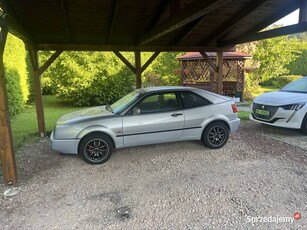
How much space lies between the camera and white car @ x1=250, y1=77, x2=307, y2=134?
6.29 meters

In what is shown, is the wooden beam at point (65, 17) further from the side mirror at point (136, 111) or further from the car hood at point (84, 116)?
the side mirror at point (136, 111)

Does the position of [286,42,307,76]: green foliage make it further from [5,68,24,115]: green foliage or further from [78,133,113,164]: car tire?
[78,133,113,164]: car tire

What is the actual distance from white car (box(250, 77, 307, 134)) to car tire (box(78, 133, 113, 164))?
4596mm

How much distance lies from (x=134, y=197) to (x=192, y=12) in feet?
9.69

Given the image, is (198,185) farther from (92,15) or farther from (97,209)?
(92,15)

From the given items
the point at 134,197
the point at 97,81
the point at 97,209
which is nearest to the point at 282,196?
the point at 134,197

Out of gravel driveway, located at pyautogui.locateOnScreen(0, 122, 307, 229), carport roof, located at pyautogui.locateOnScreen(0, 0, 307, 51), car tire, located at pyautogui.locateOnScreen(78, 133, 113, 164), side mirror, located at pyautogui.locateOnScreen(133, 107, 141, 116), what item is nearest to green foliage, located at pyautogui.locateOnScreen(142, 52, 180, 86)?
carport roof, located at pyautogui.locateOnScreen(0, 0, 307, 51)

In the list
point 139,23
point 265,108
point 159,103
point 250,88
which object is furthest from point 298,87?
point 250,88

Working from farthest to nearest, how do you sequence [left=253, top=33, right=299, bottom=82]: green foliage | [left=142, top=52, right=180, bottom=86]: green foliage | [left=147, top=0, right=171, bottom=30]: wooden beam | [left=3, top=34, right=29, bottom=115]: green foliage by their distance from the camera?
[left=142, top=52, right=180, bottom=86]: green foliage, [left=253, top=33, right=299, bottom=82]: green foliage, [left=3, top=34, right=29, bottom=115]: green foliage, [left=147, top=0, right=171, bottom=30]: wooden beam

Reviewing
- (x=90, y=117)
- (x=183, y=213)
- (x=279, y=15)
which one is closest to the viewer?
(x=183, y=213)

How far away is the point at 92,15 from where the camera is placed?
5.50 metres

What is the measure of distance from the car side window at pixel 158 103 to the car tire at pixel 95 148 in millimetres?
969

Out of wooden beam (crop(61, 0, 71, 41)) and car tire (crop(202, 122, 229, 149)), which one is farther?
car tire (crop(202, 122, 229, 149))

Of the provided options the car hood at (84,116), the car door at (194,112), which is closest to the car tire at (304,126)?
the car door at (194,112)
